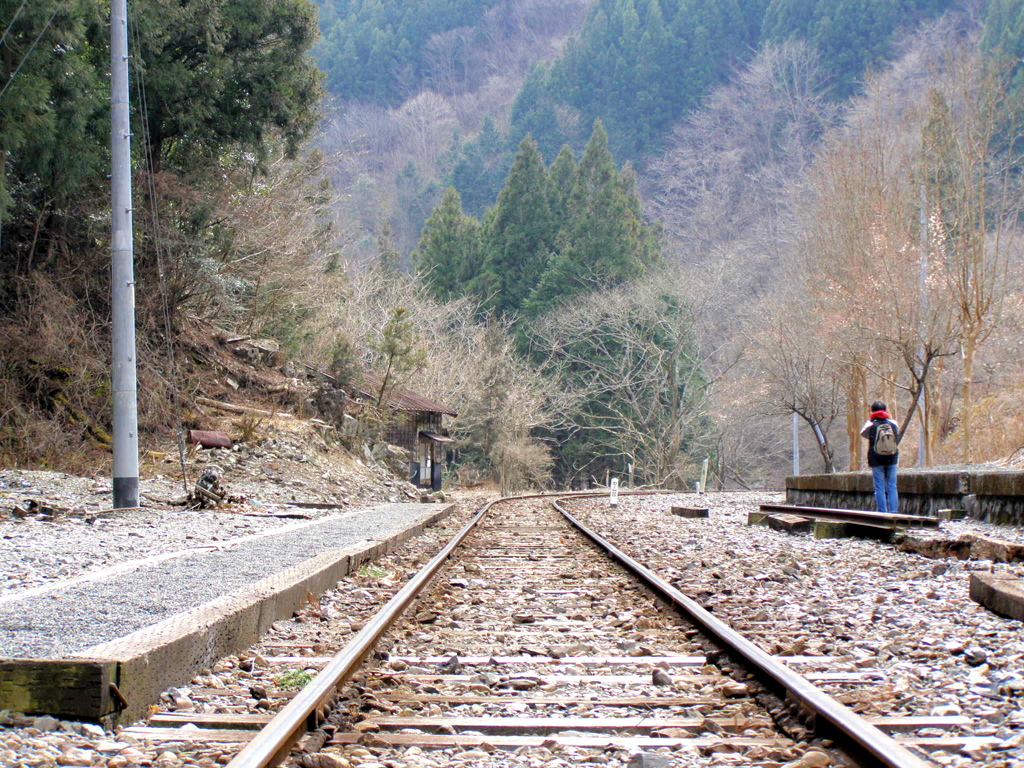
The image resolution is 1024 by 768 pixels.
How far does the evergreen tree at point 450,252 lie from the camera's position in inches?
2361

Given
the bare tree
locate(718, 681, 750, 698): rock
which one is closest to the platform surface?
locate(718, 681, 750, 698): rock

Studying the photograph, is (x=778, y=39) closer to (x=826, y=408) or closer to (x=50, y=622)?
(x=826, y=408)

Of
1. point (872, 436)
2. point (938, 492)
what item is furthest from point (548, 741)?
point (938, 492)

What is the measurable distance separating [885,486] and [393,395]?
24184 millimetres

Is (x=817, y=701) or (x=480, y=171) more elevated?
(x=480, y=171)

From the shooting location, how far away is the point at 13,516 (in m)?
11.1

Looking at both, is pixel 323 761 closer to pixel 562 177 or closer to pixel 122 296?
pixel 122 296

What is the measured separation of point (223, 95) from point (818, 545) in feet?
54.0

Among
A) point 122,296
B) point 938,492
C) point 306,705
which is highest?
point 122,296

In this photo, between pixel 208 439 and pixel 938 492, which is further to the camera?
pixel 208 439

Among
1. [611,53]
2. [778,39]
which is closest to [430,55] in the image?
[611,53]

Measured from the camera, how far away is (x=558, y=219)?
196ft

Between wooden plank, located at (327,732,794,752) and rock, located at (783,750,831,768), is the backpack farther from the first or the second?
rock, located at (783,750,831,768)

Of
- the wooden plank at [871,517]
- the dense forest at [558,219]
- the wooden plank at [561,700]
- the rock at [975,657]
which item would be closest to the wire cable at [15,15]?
the dense forest at [558,219]
